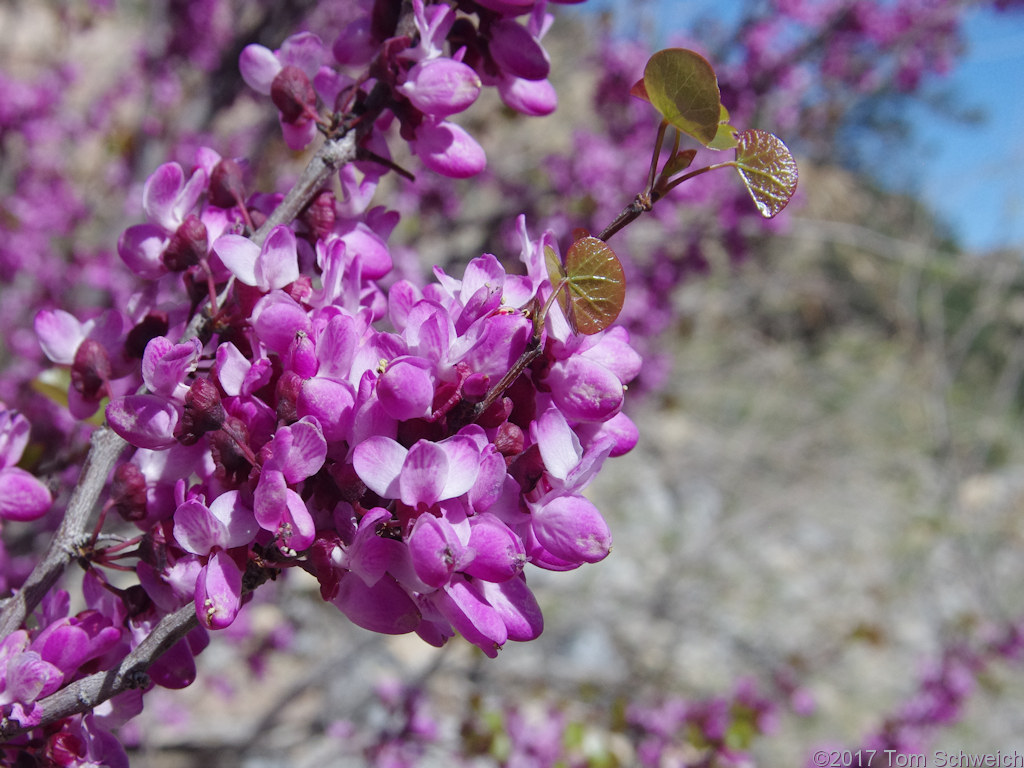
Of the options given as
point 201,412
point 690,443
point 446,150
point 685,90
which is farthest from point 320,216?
point 690,443

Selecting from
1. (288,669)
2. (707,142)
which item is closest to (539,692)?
(288,669)

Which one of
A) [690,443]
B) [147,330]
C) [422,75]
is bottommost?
[690,443]

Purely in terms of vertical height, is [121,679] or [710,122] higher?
[710,122]

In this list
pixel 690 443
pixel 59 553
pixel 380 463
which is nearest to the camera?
pixel 380 463

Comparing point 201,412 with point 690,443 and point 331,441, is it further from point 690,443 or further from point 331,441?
point 690,443

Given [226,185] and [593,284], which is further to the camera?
[226,185]

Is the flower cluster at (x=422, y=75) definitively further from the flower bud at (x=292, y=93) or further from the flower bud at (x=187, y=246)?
the flower bud at (x=187, y=246)

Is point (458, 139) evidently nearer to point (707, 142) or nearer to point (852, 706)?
point (707, 142)
